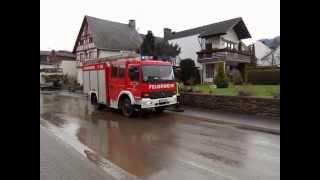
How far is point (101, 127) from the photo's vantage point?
10984mm

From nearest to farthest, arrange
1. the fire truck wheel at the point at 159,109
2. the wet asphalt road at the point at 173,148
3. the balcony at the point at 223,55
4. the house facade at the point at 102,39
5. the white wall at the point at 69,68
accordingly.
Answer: the wet asphalt road at the point at 173,148
the fire truck wheel at the point at 159,109
the balcony at the point at 223,55
the house facade at the point at 102,39
the white wall at the point at 69,68

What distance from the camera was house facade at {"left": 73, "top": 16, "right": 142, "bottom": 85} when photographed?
130 feet

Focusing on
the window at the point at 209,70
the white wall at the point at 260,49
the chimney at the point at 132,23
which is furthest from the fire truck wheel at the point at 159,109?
the white wall at the point at 260,49

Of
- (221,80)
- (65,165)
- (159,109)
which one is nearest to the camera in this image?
(65,165)

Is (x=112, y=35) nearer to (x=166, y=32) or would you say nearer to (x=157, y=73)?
(x=166, y=32)

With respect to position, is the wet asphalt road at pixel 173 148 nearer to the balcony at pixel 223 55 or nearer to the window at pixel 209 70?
the balcony at pixel 223 55

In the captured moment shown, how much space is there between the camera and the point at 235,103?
539 inches

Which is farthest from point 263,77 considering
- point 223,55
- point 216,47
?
point 216,47

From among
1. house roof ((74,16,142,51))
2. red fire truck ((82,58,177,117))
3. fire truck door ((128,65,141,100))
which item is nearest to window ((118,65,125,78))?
red fire truck ((82,58,177,117))

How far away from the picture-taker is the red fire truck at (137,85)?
12758mm

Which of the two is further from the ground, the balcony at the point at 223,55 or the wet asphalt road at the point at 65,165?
the balcony at the point at 223,55

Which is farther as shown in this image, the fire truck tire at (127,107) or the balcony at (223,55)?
the balcony at (223,55)

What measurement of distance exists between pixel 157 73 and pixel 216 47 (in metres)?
23.7
